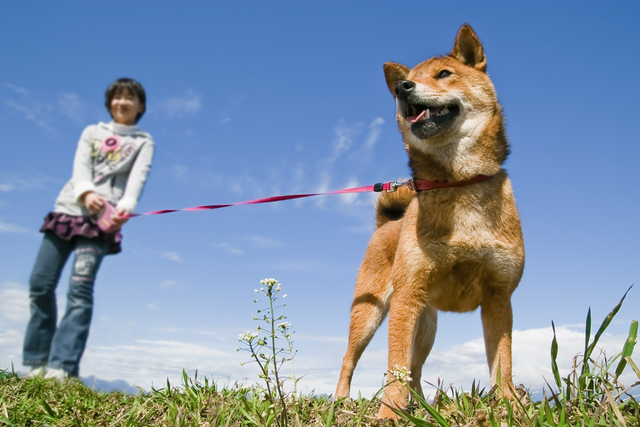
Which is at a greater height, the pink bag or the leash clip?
the pink bag

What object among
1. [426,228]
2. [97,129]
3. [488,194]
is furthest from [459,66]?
[97,129]

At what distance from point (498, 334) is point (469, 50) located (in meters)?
2.17

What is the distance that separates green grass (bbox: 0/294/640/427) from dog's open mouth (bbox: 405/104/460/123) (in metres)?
1.60

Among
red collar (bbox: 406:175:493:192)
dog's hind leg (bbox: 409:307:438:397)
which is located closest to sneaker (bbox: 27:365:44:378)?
dog's hind leg (bbox: 409:307:438:397)

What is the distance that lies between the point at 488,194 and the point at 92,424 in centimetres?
302

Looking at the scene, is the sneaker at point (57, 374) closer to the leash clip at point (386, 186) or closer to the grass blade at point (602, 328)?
the leash clip at point (386, 186)

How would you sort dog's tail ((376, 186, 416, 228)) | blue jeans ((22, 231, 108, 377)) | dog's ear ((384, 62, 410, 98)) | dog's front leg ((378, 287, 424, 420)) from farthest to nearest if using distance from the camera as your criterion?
1. blue jeans ((22, 231, 108, 377))
2. dog's tail ((376, 186, 416, 228))
3. dog's ear ((384, 62, 410, 98))
4. dog's front leg ((378, 287, 424, 420))

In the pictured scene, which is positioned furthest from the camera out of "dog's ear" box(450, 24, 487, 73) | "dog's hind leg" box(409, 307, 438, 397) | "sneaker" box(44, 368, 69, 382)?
"sneaker" box(44, 368, 69, 382)

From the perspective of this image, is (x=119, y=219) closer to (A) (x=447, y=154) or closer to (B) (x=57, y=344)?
(B) (x=57, y=344)

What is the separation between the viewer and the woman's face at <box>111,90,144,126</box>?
6.65 metres

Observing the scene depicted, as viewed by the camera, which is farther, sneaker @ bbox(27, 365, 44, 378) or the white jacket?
the white jacket

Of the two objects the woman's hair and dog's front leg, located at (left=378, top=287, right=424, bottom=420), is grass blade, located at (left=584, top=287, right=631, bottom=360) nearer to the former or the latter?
dog's front leg, located at (left=378, top=287, right=424, bottom=420)

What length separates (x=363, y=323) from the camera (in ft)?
13.6

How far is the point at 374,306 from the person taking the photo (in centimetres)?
Answer: 416
